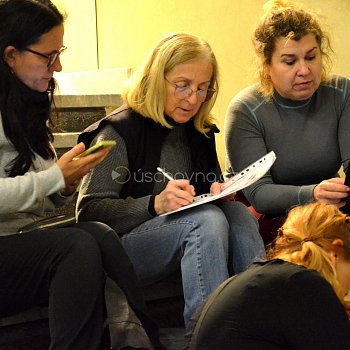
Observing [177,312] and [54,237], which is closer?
[54,237]

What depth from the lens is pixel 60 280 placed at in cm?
134

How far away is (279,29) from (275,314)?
3.34 feet

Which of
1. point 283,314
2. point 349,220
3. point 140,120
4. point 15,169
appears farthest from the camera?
point 140,120

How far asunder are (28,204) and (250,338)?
0.55 metres

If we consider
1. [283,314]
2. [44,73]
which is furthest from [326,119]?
[283,314]

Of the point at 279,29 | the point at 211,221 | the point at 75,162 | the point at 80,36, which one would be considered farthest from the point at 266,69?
the point at 80,36

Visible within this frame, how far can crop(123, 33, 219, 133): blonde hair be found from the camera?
1.74 metres

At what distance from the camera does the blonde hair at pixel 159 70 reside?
5.72 ft

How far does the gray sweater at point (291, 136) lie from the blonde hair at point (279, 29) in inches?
2.7

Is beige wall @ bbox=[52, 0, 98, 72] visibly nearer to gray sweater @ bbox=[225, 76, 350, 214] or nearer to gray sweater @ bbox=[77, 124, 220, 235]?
gray sweater @ bbox=[225, 76, 350, 214]

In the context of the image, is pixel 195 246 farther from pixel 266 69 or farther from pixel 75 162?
pixel 266 69

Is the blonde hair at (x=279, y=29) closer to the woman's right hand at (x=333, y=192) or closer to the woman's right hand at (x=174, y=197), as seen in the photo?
the woman's right hand at (x=333, y=192)

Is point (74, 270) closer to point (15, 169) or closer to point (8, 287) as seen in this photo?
point (8, 287)

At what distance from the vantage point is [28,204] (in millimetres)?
1406
